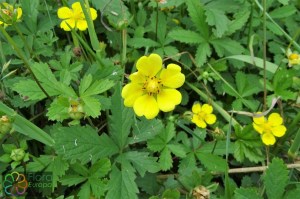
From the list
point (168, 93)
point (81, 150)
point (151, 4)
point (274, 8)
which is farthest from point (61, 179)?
point (274, 8)

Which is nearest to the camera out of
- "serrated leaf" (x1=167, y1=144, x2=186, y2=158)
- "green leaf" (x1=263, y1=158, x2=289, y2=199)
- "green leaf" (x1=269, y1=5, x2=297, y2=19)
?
"green leaf" (x1=263, y1=158, x2=289, y2=199)

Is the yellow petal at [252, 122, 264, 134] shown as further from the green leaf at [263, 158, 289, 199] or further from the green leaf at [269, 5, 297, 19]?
the green leaf at [269, 5, 297, 19]

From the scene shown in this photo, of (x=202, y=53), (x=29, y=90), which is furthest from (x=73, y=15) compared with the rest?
(x=202, y=53)

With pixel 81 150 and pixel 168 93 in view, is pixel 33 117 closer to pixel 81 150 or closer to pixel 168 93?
pixel 81 150

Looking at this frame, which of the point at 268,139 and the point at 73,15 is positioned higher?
the point at 73,15

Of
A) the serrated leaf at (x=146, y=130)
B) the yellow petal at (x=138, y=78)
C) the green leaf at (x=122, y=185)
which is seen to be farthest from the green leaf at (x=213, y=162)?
the yellow petal at (x=138, y=78)

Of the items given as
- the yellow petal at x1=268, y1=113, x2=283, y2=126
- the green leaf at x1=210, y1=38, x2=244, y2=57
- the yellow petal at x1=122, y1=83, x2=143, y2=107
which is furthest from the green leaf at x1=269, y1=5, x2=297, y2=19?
the yellow petal at x1=122, y1=83, x2=143, y2=107

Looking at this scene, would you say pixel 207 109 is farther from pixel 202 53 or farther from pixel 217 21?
pixel 217 21

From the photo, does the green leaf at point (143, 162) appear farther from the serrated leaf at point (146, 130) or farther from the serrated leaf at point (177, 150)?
the serrated leaf at point (177, 150)
